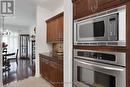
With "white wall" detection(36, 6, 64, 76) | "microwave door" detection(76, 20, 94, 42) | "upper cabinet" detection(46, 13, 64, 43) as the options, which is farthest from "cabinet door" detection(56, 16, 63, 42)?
"microwave door" detection(76, 20, 94, 42)

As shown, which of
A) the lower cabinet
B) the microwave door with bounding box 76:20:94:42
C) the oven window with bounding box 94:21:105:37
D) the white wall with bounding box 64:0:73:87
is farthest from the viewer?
the lower cabinet

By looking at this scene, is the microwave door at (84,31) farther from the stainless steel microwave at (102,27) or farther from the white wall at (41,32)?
the white wall at (41,32)

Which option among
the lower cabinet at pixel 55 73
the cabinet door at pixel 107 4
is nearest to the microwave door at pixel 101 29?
the cabinet door at pixel 107 4

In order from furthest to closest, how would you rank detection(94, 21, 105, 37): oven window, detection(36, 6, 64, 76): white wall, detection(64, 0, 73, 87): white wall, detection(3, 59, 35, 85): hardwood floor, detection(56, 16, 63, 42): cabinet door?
1. detection(36, 6, 64, 76): white wall
2. detection(3, 59, 35, 85): hardwood floor
3. detection(56, 16, 63, 42): cabinet door
4. detection(64, 0, 73, 87): white wall
5. detection(94, 21, 105, 37): oven window

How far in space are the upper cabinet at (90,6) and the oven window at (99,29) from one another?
0.42 feet

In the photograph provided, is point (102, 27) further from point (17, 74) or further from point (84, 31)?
point (17, 74)

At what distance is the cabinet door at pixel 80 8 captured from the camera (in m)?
1.81

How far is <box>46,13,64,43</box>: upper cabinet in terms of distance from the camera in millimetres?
5031

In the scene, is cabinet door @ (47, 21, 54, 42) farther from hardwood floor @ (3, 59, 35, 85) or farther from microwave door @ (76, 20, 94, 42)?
microwave door @ (76, 20, 94, 42)

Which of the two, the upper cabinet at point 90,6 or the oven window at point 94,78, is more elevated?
the upper cabinet at point 90,6

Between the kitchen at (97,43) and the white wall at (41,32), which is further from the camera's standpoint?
the white wall at (41,32)

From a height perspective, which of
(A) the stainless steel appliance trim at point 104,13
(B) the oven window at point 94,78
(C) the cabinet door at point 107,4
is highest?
(C) the cabinet door at point 107,4

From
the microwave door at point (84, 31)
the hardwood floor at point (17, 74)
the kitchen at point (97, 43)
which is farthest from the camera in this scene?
the hardwood floor at point (17, 74)

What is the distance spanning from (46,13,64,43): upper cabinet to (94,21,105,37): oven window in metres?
3.28
